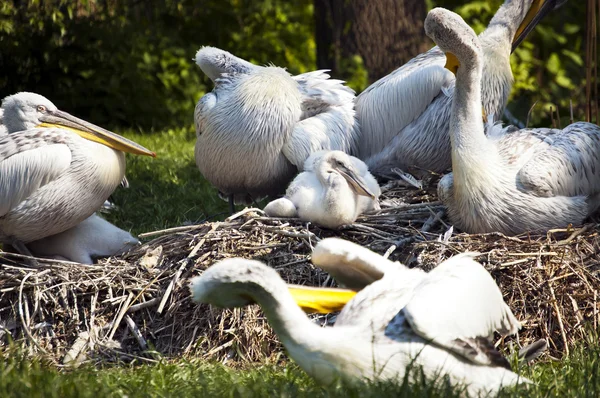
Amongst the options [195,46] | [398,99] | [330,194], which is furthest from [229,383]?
[195,46]

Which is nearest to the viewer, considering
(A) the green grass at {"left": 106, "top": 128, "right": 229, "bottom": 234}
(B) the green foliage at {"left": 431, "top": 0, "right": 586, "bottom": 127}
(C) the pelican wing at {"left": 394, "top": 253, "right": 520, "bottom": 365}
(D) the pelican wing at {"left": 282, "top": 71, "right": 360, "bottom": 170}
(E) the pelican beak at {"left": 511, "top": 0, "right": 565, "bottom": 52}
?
(C) the pelican wing at {"left": 394, "top": 253, "right": 520, "bottom": 365}

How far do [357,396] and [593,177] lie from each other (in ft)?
8.47

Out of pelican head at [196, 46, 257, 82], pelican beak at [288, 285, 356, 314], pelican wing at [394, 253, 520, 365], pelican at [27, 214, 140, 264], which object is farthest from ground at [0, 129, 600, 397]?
pelican head at [196, 46, 257, 82]

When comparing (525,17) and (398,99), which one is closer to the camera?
(398,99)

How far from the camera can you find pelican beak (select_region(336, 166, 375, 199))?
516 centimetres

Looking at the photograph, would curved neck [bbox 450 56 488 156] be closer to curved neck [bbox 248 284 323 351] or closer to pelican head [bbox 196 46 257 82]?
pelican head [bbox 196 46 257 82]

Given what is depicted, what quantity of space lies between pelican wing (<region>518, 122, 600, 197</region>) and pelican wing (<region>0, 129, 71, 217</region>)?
2.40 metres

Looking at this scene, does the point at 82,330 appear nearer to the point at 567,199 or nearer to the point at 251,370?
the point at 251,370

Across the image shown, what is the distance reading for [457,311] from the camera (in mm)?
3271

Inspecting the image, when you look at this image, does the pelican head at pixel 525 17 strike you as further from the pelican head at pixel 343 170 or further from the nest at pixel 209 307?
the nest at pixel 209 307

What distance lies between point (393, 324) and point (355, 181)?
6.47 ft

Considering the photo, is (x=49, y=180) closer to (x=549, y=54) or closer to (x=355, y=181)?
(x=355, y=181)

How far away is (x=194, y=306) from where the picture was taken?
4.68 meters

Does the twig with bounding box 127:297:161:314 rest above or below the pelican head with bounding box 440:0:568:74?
below
